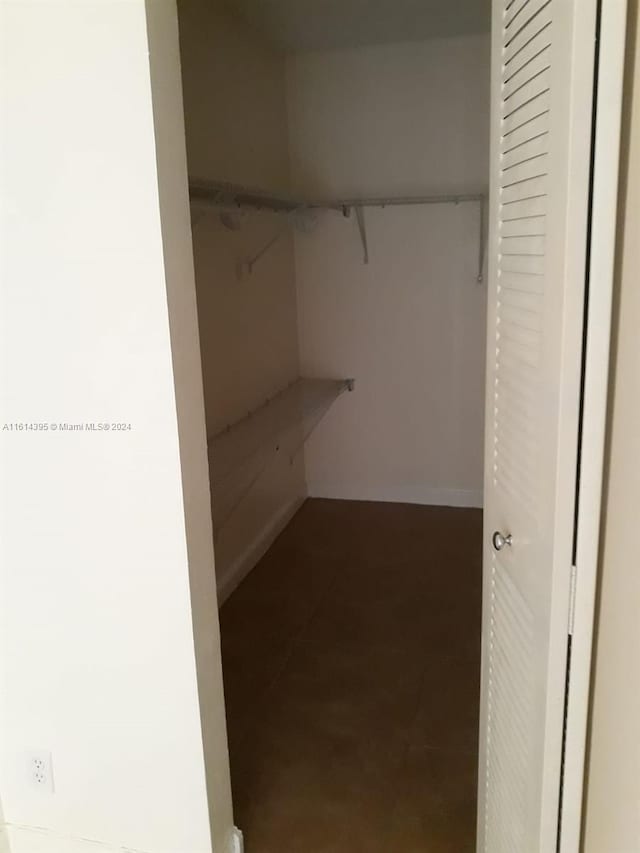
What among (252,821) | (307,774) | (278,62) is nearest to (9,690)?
(252,821)

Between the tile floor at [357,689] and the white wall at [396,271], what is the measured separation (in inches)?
18.6

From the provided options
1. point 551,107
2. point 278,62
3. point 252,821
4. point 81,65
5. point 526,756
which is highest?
point 278,62

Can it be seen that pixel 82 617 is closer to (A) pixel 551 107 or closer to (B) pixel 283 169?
(A) pixel 551 107

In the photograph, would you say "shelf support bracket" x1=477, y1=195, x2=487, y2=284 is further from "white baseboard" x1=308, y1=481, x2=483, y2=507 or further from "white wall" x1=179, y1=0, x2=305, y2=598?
"white baseboard" x1=308, y1=481, x2=483, y2=507

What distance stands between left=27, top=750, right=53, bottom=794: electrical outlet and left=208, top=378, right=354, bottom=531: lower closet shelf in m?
0.95

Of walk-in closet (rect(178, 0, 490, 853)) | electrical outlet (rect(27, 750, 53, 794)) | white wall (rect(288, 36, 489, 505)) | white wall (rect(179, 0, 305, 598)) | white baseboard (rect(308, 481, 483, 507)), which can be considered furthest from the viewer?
white baseboard (rect(308, 481, 483, 507))

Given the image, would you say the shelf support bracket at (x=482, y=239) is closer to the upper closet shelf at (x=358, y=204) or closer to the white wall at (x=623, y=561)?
the upper closet shelf at (x=358, y=204)

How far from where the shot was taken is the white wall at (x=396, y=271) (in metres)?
3.71

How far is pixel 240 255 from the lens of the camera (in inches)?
130

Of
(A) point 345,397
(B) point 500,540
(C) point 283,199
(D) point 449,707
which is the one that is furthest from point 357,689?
(C) point 283,199

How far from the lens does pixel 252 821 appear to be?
2018mm

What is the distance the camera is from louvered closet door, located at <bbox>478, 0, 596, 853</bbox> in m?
0.98

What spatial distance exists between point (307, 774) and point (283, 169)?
289 cm
